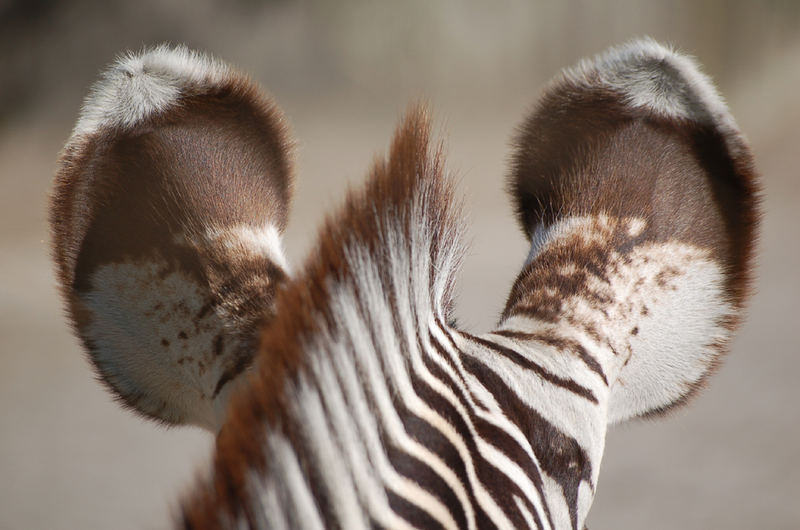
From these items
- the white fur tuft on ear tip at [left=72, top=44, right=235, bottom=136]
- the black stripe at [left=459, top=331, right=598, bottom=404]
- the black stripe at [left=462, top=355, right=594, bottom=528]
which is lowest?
the black stripe at [left=462, top=355, right=594, bottom=528]

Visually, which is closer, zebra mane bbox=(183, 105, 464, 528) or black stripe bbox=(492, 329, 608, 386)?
zebra mane bbox=(183, 105, 464, 528)

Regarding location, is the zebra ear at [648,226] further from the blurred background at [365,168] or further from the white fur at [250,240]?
the blurred background at [365,168]

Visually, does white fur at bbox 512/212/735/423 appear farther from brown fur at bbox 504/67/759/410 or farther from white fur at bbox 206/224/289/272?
white fur at bbox 206/224/289/272

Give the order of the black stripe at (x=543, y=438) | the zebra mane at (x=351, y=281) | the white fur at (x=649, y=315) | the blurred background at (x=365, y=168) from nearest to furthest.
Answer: the zebra mane at (x=351, y=281), the black stripe at (x=543, y=438), the white fur at (x=649, y=315), the blurred background at (x=365, y=168)

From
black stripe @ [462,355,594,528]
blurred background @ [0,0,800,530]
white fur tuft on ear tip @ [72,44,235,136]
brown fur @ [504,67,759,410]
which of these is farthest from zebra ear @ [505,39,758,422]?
blurred background @ [0,0,800,530]

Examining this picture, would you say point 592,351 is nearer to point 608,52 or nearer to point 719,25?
point 608,52

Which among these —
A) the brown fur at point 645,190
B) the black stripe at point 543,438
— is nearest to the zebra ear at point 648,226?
the brown fur at point 645,190

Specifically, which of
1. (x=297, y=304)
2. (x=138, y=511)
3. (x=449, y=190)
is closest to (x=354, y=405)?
(x=297, y=304)
